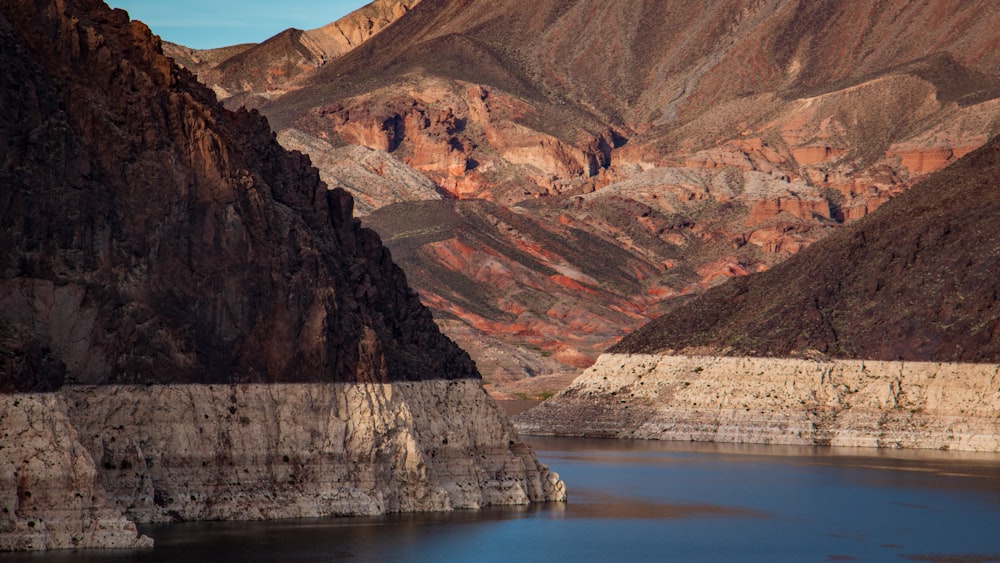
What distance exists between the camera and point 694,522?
299 feet

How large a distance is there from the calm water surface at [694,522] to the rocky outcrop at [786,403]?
4915 millimetres

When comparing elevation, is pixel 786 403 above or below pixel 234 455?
above

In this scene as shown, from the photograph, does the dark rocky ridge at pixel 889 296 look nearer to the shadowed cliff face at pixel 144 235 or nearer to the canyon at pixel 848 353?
the canyon at pixel 848 353

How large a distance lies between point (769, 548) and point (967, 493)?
29.2 m

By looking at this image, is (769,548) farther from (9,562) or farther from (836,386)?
(836,386)

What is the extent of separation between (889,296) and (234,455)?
329ft

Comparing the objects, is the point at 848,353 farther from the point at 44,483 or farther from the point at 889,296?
the point at 44,483

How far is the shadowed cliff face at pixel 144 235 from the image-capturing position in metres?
67.0

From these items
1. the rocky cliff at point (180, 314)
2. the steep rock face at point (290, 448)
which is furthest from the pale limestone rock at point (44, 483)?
the steep rock face at point (290, 448)

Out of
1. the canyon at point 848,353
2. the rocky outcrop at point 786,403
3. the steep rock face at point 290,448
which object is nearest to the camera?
the steep rock face at point 290,448

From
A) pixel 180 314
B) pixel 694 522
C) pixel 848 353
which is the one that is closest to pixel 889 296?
pixel 848 353

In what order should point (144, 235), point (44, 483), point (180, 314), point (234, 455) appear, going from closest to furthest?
point (44, 483) → point (234, 455) → point (144, 235) → point (180, 314)

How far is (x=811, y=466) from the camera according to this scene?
421 feet

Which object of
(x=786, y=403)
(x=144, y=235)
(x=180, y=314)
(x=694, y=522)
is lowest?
(x=694, y=522)
